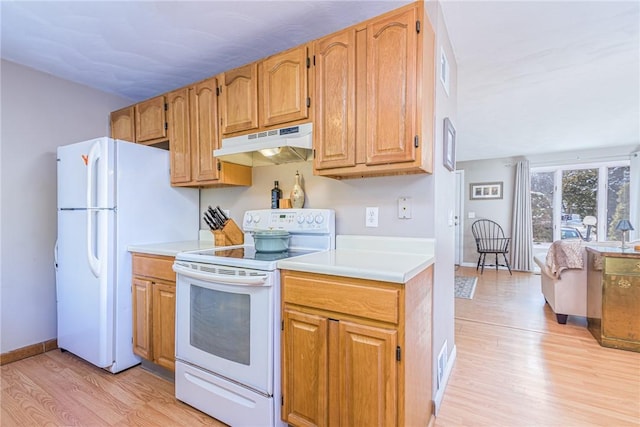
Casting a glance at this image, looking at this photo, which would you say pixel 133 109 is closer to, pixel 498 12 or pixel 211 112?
pixel 211 112

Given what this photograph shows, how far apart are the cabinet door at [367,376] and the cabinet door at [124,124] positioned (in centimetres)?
262

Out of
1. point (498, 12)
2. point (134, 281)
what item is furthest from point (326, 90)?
point (134, 281)

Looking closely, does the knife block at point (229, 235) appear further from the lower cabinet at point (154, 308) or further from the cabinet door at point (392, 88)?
the cabinet door at point (392, 88)

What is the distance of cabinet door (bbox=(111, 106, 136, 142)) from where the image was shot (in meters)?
2.73

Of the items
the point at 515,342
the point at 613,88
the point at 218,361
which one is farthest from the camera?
the point at 613,88

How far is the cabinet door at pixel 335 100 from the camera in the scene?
164cm

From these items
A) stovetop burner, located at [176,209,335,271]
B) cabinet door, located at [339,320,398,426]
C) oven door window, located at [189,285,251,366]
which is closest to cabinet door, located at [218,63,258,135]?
stovetop burner, located at [176,209,335,271]

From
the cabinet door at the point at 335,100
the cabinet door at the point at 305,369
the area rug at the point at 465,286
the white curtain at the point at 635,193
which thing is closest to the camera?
the cabinet door at the point at 305,369

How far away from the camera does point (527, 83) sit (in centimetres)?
279

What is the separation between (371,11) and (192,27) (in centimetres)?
115

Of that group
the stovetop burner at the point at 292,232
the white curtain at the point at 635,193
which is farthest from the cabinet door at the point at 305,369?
the white curtain at the point at 635,193

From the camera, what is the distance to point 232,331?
5.17 ft

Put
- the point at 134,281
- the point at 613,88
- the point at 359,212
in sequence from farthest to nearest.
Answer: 1. the point at 613,88
2. the point at 134,281
3. the point at 359,212

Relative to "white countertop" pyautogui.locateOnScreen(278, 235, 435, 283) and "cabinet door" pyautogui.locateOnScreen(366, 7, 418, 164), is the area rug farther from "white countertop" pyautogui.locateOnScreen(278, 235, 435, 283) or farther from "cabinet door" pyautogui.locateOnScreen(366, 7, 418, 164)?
"cabinet door" pyautogui.locateOnScreen(366, 7, 418, 164)
